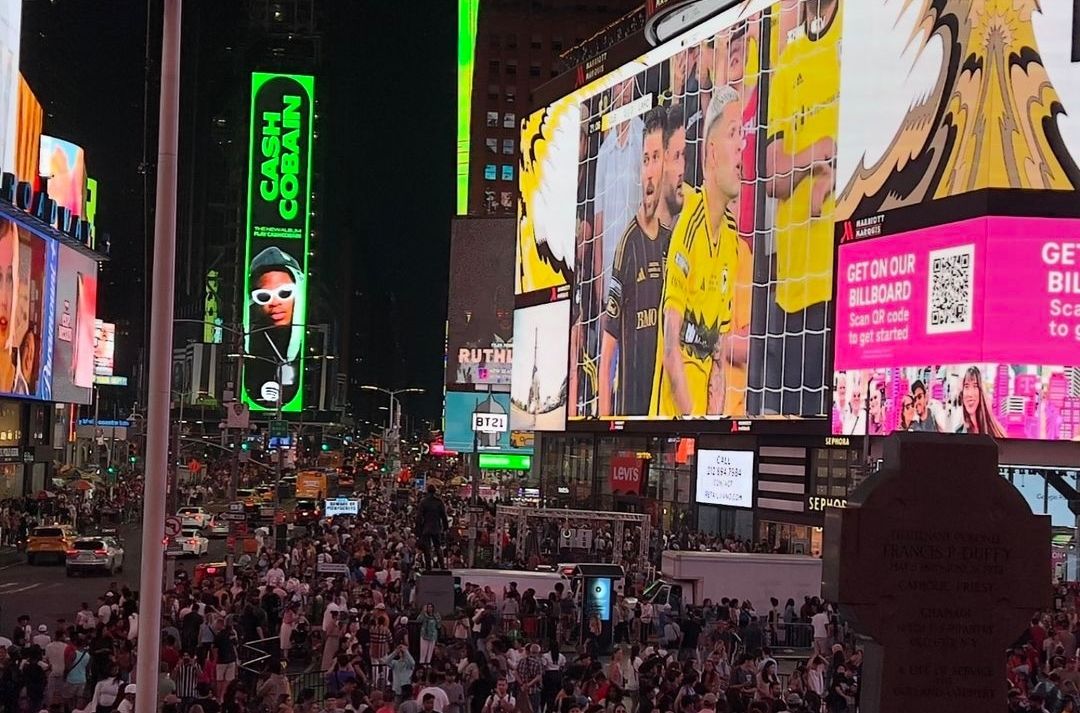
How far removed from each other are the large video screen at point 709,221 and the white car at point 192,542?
60.0 ft

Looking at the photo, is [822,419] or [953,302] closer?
[953,302]

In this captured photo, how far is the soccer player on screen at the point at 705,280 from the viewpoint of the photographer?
5228cm

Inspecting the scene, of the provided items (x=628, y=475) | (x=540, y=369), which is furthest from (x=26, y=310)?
(x=628, y=475)

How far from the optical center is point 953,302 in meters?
40.2

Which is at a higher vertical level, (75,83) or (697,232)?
(75,83)

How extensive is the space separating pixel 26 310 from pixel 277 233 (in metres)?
67.4

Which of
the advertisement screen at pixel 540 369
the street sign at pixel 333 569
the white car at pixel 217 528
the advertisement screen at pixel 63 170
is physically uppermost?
the advertisement screen at pixel 63 170

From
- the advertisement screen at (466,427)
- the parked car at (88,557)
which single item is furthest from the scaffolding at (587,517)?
the advertisement screen at (466,427)

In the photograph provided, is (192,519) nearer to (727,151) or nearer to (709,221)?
(709,221)

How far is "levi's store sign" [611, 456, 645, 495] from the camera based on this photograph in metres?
55.5

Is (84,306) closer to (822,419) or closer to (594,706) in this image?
(822,419)

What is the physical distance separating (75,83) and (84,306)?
21.8 m

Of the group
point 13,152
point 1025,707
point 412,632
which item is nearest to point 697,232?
point 13,152

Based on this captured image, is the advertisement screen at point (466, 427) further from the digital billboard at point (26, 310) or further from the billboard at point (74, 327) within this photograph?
the digital billboard at point (26, 310)
